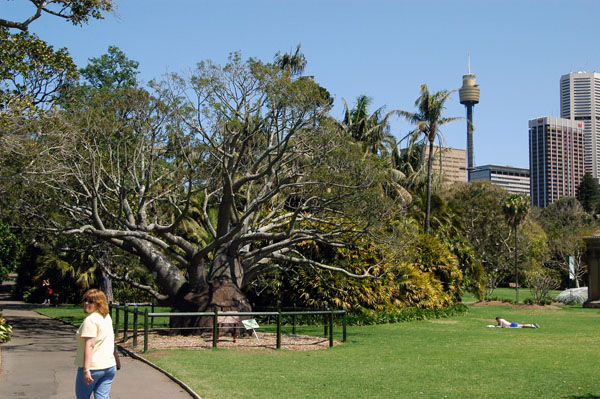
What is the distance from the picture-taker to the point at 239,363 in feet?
44.2

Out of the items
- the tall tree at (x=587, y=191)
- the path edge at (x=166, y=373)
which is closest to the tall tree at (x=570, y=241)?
the tall tree at (x=587, y=191)

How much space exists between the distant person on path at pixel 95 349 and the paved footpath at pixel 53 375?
10.3 feet

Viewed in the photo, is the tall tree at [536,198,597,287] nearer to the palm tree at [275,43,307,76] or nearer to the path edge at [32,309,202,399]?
the palm tree at [275,43,307,76]

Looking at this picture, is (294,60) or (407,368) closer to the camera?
(407,368)

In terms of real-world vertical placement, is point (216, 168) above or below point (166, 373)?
above

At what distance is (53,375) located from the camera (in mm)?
12102

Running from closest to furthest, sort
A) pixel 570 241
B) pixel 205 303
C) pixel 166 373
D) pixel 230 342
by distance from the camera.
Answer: pixel 166 373 → pixel 230 342 → pixel 205 303 → pixel 570 241

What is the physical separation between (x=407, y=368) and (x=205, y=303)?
26.7 ft

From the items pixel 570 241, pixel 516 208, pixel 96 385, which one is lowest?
pixel 96 385

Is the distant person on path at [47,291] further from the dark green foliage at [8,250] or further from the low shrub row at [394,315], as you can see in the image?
the low shrub row at [394,315]

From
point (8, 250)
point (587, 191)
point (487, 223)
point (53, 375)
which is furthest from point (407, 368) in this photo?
point (587, 191)

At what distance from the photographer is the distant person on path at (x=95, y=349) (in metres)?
6.90

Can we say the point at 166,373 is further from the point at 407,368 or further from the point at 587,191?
the point at 587,191

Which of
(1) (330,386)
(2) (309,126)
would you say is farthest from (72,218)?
(1) (330,386)
